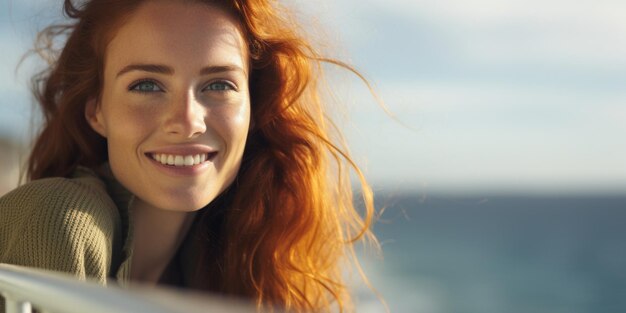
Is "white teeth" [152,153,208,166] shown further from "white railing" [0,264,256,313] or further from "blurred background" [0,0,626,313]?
"blurred background" [0,0,626,313]

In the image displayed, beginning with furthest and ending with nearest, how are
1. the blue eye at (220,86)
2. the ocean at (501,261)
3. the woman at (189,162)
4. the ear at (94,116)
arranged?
1. the ocean at (501,261)
2. the ear at (94,116)
3. the blue eye at (220,86)
4. the woman at (189,162)

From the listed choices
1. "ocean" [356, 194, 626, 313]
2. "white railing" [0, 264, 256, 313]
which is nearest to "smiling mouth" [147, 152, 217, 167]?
"white railing" [0, 264, 256, 313]

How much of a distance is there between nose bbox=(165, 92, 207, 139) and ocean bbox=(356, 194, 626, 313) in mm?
16049

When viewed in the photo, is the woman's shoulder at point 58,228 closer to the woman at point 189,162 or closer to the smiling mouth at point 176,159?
the woman at point 189,162

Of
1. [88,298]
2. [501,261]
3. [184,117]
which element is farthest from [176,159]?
[501,261]

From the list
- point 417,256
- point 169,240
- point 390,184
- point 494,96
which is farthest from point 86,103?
point 494,96

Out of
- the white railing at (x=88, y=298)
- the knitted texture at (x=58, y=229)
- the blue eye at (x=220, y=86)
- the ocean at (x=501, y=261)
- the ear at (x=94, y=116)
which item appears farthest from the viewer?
the ocean at (x=501, y=261)

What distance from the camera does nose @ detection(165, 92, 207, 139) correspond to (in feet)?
8.28

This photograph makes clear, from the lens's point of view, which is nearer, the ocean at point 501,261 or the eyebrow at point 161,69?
the eyebrow at point 161,69

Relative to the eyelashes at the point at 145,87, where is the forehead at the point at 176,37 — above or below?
above

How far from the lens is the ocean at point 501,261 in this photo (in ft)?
112

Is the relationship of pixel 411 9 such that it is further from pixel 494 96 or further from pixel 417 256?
pixel 494 96

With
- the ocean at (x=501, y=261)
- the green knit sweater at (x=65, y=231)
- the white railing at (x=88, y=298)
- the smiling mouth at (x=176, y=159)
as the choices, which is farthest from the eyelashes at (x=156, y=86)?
the ocean at (x=501, y=261)

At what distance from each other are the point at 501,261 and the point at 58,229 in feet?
138
